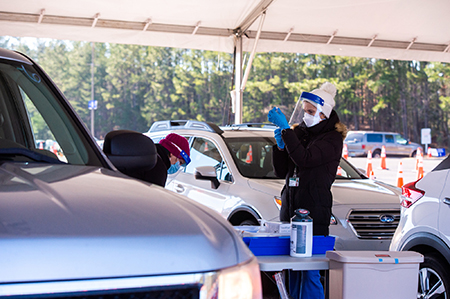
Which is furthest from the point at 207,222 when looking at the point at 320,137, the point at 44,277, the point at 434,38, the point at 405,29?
the point at 434,38

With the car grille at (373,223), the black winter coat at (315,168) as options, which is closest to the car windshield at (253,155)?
the car grille at (373,223)

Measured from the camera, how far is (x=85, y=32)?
444 inches

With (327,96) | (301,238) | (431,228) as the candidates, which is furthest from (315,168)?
(301,238)

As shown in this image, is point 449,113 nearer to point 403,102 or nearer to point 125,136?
point 403,102

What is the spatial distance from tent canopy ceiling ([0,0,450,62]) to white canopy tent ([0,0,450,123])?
0.06ft

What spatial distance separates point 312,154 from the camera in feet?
14.3

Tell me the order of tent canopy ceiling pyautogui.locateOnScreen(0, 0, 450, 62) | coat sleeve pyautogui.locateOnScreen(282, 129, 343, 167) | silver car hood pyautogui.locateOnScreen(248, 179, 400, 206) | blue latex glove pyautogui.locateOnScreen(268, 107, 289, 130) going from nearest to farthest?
coat sleeve pyautogui.locateOnScreen(282, 129, 343, 167), blue latex glove pyautogui.locateOnScreen(268, 107, 289, 130), silver car hood pyautogui.locateOnScreen(248, 179, 400, 206), tent canopy ceiling pyautogui.locateOnScreen(0, 0, 450, 62)

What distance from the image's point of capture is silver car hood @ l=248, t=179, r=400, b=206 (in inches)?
215

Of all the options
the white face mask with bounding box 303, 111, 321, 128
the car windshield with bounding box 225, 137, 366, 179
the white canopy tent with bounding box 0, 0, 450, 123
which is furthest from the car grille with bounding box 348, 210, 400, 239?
the white canopy tent with bounding box 0, 0, 450, 123

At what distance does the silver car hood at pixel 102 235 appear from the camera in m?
1.17

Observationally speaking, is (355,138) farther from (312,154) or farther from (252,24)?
(312,154)

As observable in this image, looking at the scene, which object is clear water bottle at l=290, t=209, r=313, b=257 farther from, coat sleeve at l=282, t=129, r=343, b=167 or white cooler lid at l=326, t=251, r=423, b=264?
coat sleeve at l=282, t=129, r=343, b=167

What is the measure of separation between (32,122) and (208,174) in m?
2.96

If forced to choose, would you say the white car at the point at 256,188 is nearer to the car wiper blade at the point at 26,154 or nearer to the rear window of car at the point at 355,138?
the car wiper blade at the point at 26,154
